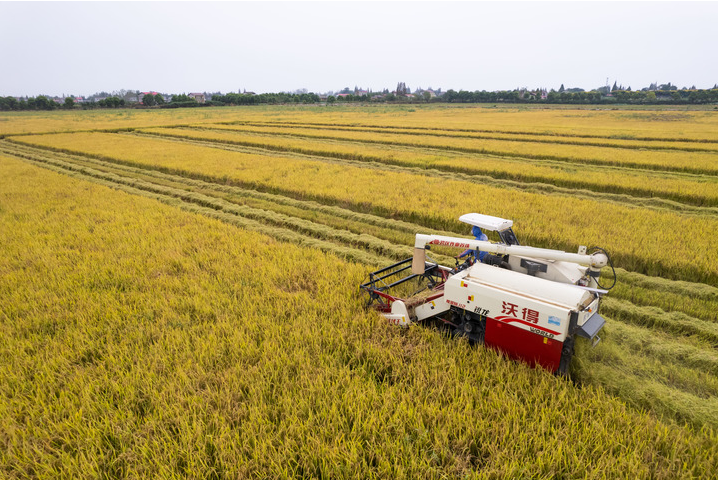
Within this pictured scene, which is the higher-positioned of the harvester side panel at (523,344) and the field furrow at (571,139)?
the field furrow at (571,139)

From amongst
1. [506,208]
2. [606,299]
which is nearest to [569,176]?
[506,208]

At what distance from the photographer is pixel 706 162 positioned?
16.9m

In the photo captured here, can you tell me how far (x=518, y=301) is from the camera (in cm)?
412

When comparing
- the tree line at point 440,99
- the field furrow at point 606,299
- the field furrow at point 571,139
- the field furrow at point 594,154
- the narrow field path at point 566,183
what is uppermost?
the tree line at point 440,99

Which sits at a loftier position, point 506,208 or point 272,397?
point 506,208

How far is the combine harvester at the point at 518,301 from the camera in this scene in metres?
4.01

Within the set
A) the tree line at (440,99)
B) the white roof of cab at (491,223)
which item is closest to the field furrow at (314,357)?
the white roof of cab at (491,223)

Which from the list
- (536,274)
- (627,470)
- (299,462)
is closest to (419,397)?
(299,462)

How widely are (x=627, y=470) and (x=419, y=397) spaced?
180cm

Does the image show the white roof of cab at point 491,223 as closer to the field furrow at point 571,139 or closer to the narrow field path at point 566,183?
the narrow field path at point 566,183

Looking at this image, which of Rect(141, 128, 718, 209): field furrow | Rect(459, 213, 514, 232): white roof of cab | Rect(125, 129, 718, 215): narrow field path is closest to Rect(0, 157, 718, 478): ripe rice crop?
Rect(459, 213, 514, 232): white roof of cab

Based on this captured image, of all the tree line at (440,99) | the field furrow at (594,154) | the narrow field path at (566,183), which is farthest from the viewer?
the tree line at (440,99)

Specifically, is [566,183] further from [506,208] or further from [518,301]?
[518,301]

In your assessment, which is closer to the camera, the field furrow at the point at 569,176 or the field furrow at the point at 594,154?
the field furrow at the point at 569,176
